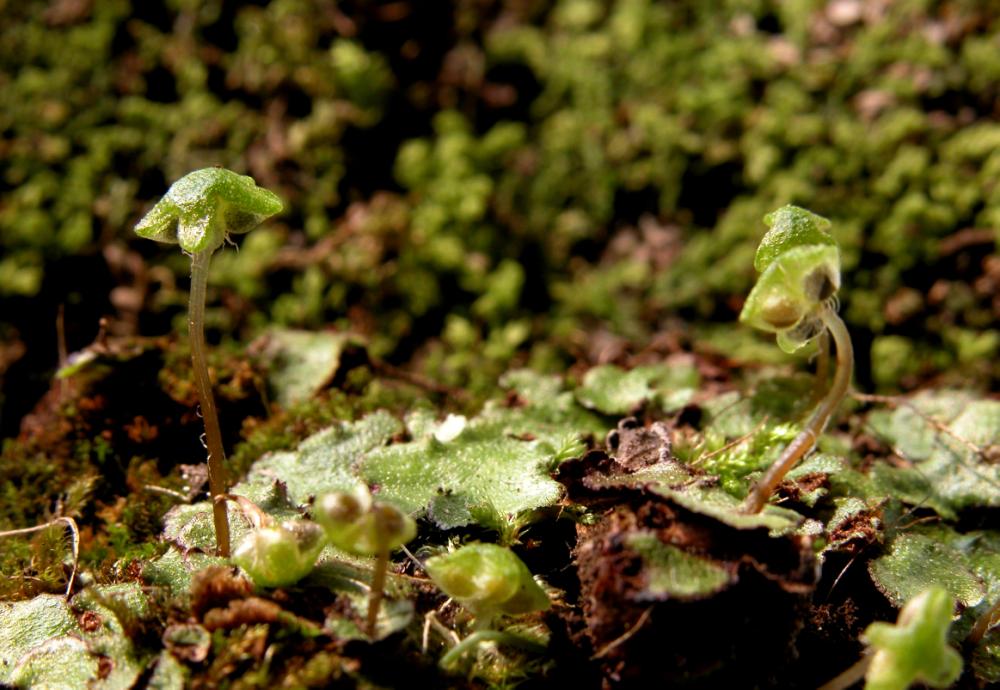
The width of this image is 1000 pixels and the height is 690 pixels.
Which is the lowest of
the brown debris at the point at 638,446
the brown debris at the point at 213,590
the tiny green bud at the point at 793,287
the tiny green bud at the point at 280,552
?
the brown debris at the point at 638,446

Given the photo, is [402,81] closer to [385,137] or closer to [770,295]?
[385,137]

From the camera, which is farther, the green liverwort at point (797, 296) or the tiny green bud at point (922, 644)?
the green liverwort at point (797, 296)

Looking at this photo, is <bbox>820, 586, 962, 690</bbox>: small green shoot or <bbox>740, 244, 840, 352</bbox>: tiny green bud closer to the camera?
<bbox>820, 586, 962, 690</bbox>: small green shoot

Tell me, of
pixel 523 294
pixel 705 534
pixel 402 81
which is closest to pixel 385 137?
pixel 402 81

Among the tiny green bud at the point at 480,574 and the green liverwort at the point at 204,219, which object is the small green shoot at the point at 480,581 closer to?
the tiny green bud at the point at 480,574

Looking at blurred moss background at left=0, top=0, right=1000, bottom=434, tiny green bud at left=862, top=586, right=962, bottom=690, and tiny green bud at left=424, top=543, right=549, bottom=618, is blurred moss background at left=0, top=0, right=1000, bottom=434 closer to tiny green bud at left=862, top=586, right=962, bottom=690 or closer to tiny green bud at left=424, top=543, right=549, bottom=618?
tiny green bud at left=424, top=543, right=549, bottom=618

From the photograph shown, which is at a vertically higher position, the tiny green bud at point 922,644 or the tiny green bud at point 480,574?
the tiny green bud at point 922,644

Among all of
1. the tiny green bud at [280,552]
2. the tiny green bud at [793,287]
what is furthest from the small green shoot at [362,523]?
the tiny green bud at [793,287]

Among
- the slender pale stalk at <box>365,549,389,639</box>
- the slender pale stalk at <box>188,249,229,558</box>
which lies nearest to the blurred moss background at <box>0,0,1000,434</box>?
the slender pale stalk at <box>188,249,229,558</box>

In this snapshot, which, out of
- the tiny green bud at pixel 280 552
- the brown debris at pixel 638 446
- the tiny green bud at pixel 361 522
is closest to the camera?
the tiny green bud at pixel 361 522
